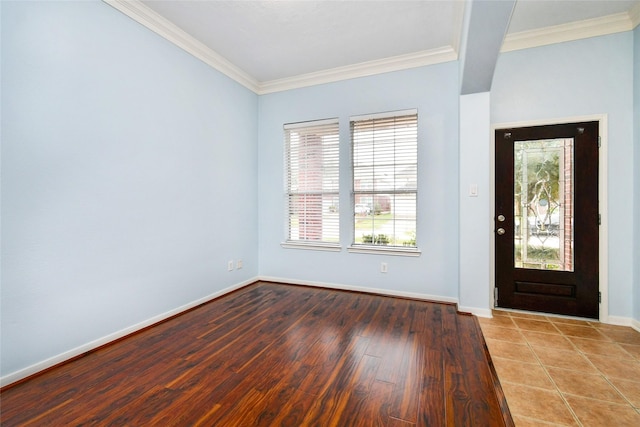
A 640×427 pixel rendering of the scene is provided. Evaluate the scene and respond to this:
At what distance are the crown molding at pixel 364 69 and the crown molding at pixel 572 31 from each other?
0.63m

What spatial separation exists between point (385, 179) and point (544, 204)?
5.84 ft

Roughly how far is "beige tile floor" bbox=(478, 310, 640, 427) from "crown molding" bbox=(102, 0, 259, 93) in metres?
4.28

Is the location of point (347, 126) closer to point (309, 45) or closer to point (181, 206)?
point (309, 45)

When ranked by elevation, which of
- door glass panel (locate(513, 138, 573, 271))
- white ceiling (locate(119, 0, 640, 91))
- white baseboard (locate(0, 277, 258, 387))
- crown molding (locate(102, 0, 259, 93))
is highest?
white ceiling (locate(119, 0, 640, 91))

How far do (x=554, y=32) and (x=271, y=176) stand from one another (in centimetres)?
378

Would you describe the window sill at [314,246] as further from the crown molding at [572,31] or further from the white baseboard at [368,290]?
the crown molding at [572,31]

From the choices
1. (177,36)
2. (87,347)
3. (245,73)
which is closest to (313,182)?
(245,73)

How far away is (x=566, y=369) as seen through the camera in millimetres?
2088

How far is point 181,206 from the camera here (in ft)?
10.3

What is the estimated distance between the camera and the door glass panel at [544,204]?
9.96 feet

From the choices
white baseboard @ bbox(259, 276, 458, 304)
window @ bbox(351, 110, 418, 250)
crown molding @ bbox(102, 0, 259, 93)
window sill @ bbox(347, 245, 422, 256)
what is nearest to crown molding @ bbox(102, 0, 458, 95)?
crown molding @ bbox(102, 0, 259, 93)

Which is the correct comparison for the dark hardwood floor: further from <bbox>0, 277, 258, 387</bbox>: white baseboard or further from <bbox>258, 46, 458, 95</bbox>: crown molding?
<bbox>258, 46, 458, 95</bbox>: crown molding

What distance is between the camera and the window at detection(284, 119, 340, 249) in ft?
13.3

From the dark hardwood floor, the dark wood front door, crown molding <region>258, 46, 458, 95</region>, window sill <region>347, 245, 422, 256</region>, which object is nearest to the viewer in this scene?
the dark hardwood floor
